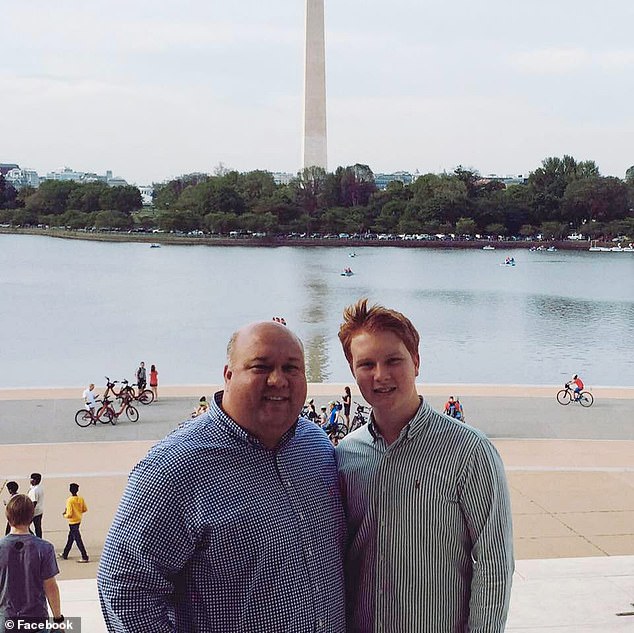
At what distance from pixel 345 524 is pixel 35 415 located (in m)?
13.9

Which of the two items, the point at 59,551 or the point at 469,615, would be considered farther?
the point at 59,551

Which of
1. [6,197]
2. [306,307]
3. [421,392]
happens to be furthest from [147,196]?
[421,392]

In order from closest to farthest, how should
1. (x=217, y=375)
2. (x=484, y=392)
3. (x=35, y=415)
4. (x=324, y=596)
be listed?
(x=324, y=596) → (x=35, y=415) → (x=484, y=392) → (x=217, y=375)

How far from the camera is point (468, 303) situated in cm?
5519

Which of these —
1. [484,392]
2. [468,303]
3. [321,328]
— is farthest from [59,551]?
[468,303]

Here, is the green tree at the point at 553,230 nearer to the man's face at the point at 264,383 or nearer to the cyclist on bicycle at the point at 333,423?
the cyclist on bicycle at the point at 333,423

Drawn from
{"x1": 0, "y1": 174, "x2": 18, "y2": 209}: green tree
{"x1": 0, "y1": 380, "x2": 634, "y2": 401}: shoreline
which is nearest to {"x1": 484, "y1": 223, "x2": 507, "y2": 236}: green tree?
{"x1": 0, "y1": 174, "x2": 18, "y2": 209}: green tree

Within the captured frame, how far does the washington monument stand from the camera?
73000mm

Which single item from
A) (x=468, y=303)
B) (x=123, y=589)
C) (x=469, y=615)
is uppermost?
(x=123, y=589)

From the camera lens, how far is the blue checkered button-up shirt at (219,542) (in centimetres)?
205

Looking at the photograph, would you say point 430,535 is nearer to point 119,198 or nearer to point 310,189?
point 310,189

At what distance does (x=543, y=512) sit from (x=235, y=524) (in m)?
7.94

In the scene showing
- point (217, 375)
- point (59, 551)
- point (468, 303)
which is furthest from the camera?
point (468, 303)

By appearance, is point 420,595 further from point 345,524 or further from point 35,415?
point 35,415
